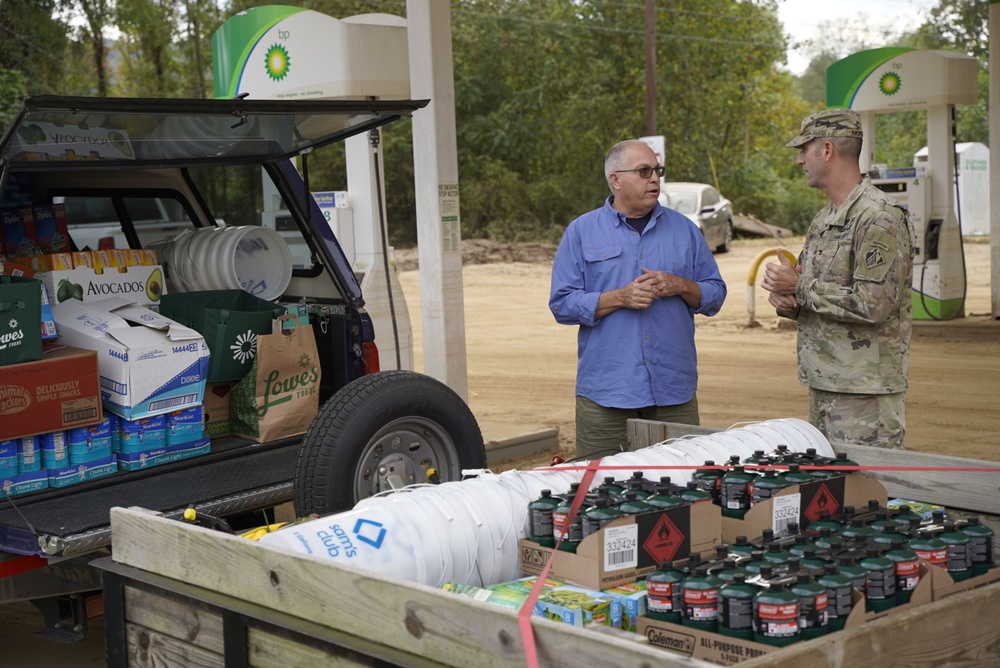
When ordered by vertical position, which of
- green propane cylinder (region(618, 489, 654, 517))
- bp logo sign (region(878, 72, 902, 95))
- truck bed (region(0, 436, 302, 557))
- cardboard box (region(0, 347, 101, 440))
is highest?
bp logo sign (region(878, 72, 902, 95))

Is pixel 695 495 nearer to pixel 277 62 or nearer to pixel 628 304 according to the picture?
pixel 628 304

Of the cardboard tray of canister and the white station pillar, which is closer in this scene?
the cardboard tray of canister

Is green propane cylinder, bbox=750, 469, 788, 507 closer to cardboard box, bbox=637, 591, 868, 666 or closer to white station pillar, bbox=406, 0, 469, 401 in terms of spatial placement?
cardboard box, bbox=637, 591, 868, 666

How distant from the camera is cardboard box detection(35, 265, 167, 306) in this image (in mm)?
4957

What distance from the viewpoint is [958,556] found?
2830mm

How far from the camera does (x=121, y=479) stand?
14.9 feet

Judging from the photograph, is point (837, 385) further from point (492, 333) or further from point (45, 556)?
point (492, 333)

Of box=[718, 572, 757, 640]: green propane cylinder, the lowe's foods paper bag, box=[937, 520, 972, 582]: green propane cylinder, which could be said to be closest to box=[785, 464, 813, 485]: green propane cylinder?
box=[937, 520, 972, 582]: green propane cylinder

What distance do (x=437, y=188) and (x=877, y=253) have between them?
3.22 metres

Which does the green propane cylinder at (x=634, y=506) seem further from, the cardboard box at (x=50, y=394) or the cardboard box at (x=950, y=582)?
the cardboard box at (x=50, y=394)

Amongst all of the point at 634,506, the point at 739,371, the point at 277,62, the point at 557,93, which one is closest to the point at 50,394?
the point at 634,506

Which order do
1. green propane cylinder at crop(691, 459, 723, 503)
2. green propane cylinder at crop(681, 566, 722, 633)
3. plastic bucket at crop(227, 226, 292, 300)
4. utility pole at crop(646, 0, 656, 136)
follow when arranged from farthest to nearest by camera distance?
utility pole at crop(646, 0, 656, 136), plastic bucket at crop(227, 226, 292, 300), green propane cylinder at crop(691, 459, 723, 503), green propane cylinder at crop(681, 566, 722, 633)

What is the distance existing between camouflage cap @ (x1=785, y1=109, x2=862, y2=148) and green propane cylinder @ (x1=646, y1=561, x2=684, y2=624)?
2332 millimetres

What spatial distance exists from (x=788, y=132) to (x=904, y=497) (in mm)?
36041
